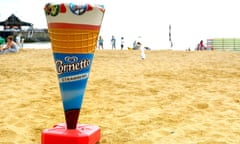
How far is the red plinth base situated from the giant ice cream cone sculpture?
0.13 metres

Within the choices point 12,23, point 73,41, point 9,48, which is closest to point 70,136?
point 73,41

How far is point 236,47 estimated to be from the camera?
6153 cm

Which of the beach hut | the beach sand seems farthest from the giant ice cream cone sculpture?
the beach hut

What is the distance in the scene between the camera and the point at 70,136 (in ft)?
9.15

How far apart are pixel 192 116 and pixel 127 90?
2200 mm

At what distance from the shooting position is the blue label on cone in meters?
2.82

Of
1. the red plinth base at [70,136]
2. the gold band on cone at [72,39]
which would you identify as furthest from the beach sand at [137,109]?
the gold band on cone at [72,39]

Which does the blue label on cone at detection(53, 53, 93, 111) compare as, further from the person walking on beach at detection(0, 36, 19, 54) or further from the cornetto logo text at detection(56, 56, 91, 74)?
the person walking on beach at detection(0, 36, 19, 54)

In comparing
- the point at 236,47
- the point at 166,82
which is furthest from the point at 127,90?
the point at 236,47

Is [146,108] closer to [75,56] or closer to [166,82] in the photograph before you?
[75,56]

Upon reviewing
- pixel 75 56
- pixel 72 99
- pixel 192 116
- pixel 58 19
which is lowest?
pixel 192 116

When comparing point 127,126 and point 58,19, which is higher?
point 58,19

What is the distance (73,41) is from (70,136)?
0.79 meters

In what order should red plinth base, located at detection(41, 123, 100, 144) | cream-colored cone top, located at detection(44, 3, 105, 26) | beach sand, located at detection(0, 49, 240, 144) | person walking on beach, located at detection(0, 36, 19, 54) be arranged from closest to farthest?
cream-colored cone top, located at detection(44, 3, 105, 26)
red plinth base, located at detection(41, 123, 100, 144)
beach sand, located at detection(0, 49, 240, 144)
person walking on beach, located at detection(0, 36, 19, 54)
